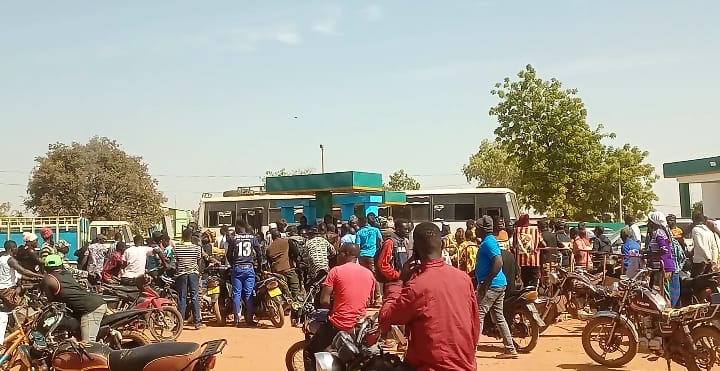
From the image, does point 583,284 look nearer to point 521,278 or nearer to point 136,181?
point 521,278

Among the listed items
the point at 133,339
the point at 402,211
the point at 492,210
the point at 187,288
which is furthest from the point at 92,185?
the point at 133,339

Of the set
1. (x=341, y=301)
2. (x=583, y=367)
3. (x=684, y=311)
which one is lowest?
(x=583, y=367)

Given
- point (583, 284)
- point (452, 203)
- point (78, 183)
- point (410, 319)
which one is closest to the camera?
point (410, 319)

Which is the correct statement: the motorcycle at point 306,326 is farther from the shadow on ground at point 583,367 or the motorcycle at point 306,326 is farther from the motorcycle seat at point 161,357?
the shadow on ground at point 583,367

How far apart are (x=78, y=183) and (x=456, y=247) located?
96.6 feet

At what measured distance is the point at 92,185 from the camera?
3850 cm

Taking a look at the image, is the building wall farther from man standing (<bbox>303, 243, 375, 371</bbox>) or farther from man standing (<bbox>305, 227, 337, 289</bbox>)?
man standing (<bbox>303, 243, 375, 371</bbox>)

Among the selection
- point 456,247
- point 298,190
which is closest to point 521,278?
point 456,247

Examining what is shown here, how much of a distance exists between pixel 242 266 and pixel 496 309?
507 centimetres

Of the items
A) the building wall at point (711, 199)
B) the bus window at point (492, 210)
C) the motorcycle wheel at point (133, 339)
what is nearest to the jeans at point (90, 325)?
the motorcycle wheel at point (133, 339)

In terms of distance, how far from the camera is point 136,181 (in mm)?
39281

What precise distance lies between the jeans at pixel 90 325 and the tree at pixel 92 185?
1279 inches

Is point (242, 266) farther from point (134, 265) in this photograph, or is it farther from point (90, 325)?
point (90, 325)

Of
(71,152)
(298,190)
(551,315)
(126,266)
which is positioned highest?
(71,152)
